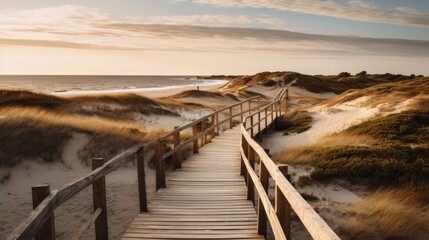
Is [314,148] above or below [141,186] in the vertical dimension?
below

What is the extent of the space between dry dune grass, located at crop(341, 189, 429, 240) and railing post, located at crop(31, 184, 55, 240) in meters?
5.83

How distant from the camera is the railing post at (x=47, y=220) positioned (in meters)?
3.33

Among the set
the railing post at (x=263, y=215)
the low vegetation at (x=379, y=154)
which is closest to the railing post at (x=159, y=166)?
the railing post at (x=263, y=215)

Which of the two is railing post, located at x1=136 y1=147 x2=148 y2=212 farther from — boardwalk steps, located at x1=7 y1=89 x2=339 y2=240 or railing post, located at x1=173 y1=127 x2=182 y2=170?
railing post, located at x1=173 y1=127 x2=182 y2=170

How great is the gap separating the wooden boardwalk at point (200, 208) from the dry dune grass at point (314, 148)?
310 cm

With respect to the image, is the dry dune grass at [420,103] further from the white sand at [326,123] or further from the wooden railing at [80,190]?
the wooden railing at [80,190]

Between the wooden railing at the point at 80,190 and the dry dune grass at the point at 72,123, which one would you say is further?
the dry dune grass at the point at 72,123

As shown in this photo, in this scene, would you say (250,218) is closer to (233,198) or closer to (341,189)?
(233,198)

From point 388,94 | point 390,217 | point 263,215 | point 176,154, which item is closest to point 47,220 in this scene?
point 263,215

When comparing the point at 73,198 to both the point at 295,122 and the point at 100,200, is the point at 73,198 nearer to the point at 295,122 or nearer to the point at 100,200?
the point at 100,200

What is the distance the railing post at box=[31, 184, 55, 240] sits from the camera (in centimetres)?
333

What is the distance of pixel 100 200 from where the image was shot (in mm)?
4855

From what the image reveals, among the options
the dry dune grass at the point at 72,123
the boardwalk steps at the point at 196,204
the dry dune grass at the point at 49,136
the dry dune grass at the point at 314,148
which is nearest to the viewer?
the boardwalk steps at the point at 196,204

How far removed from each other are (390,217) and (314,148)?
5.92m
